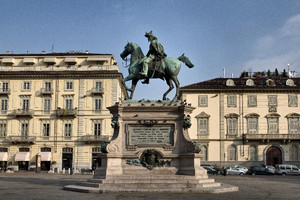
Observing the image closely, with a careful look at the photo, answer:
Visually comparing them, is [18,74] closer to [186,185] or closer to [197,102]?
[197,102]

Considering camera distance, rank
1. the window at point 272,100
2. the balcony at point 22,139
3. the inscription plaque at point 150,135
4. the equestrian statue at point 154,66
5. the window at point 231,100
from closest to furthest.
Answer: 1. the inscription plaque at point 150,135
2. the equestrian statue at point 154,66
3. the balcony at point 22,139
4. the window at point 272,100
5. the window at point 231,100

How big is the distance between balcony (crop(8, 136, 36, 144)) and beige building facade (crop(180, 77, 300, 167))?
21589 mm

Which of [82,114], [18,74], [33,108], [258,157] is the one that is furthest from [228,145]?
[18,74]

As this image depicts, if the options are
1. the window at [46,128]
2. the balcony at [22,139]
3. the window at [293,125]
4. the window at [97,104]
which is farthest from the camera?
the window at [293,125]

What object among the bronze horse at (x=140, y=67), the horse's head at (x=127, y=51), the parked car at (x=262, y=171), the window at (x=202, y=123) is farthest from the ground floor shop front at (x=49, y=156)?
the bronze horse at (x=140, y=67)

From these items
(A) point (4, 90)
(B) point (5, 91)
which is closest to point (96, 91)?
(B) point (5, 91)

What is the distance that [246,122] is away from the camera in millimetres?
52812

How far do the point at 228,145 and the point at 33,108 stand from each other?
1079 inches

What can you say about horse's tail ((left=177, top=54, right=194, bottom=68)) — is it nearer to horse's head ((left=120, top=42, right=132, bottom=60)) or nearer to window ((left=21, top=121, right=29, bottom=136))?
horse's head ((left=120, top=42, right=132, bottom=60))

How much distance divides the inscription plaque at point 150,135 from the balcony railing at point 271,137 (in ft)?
125

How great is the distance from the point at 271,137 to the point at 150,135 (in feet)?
130

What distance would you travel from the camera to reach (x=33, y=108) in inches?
2063

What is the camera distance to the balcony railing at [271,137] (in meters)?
51.6

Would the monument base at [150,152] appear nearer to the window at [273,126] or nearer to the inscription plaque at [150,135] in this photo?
the inscription plaque at [150,135]
